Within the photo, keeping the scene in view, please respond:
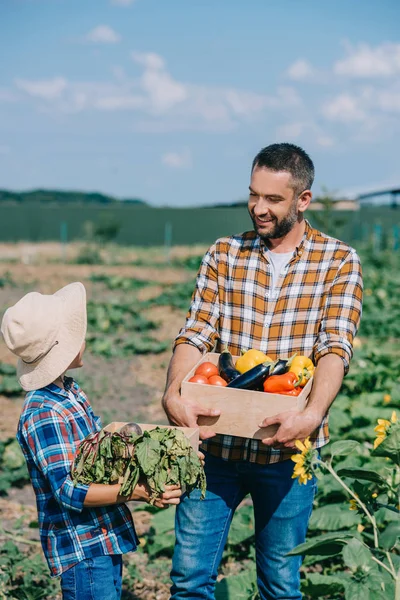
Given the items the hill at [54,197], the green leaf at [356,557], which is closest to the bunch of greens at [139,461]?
the green leaf at [356,557]

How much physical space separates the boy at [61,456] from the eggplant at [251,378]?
40 cm

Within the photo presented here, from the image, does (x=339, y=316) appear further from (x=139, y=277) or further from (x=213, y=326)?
(x=139, y=277)

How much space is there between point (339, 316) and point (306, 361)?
227 mm

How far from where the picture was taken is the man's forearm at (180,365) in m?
2.56

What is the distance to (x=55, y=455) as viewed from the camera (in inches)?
87.0

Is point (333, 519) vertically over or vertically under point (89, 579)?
under

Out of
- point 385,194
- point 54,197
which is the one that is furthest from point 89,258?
point 54,197

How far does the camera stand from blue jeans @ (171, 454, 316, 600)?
2.63m

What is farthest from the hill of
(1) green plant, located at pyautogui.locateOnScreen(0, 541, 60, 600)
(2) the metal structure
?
(1) green plant, located at pyautogui.locateOnScreen(0, 541, 60, 600)

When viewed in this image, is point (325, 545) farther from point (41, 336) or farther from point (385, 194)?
point (385, 194)

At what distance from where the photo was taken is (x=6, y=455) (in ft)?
17.9

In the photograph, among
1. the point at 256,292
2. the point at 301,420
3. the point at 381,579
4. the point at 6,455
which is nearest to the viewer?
the point at 381,579

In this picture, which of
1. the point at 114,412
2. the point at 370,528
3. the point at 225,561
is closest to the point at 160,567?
the point at 225,561

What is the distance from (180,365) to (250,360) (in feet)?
0.89
